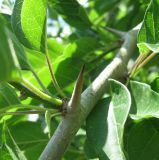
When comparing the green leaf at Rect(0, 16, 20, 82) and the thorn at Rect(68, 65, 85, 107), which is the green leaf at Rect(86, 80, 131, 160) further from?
the green leaf at Rect(0, 16, 20, 82)

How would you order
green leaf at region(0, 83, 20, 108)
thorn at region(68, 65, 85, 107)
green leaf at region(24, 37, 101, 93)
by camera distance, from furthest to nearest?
green leaf at region(24, 37, 101, 93)
green leaf at region(0, 83, 20, 108)
thorn at region(68, 65, 85, 107)

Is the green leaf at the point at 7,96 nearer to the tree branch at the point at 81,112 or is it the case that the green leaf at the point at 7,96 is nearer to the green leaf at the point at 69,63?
the tree branch at the point at 81,112

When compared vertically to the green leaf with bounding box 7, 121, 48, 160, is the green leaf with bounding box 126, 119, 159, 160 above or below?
above

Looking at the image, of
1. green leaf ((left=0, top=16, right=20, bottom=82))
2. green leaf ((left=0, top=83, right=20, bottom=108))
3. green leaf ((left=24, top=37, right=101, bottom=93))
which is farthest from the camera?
green leaf ((left=24, top=37, right=101, bottom=93))

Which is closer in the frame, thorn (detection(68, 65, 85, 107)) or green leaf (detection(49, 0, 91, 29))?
thorn (detection(68, 65, 85, 107))

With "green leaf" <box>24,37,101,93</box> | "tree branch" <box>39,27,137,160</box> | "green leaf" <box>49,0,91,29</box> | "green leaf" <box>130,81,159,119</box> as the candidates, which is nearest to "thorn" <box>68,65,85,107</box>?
"tree branch" <box>39,27,137,160</box>

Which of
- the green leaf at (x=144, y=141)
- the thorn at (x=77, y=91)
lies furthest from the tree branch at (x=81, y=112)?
the green leaf at (x=144, y=141)

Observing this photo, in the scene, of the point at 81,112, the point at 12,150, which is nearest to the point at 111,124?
the point at 81,112
